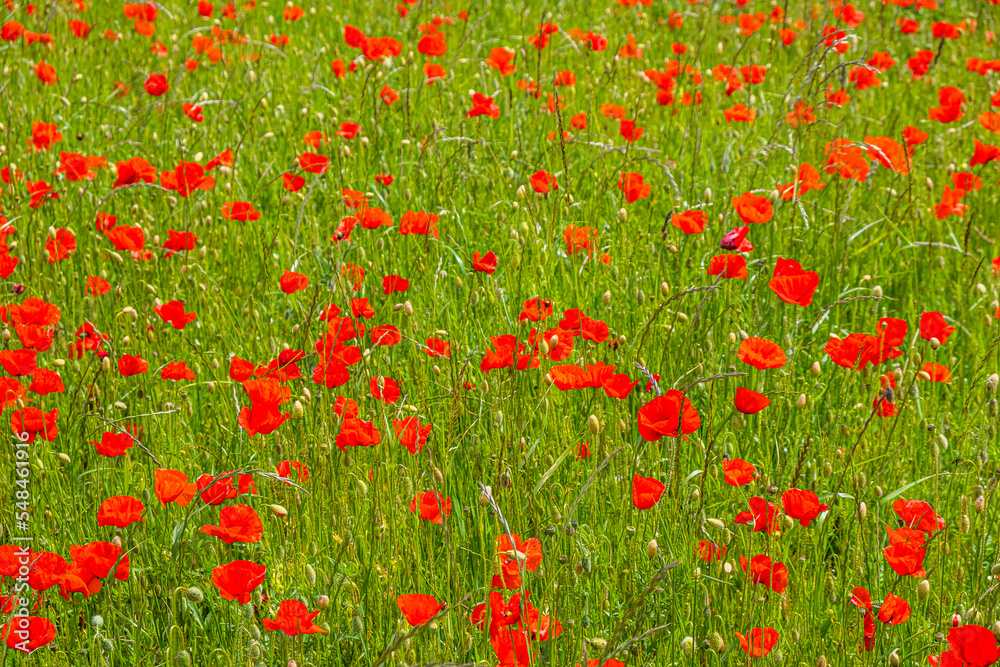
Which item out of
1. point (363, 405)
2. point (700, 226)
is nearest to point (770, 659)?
point (363, 405)

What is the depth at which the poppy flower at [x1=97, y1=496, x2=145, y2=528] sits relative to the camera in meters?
1.77

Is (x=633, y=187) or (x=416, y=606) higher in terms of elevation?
(x=633, y=187)

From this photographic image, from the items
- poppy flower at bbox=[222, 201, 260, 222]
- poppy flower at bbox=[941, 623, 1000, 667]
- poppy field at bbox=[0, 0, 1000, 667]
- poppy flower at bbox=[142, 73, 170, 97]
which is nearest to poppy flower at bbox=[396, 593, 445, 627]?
poppy field at bbox=[0, 0, 1000, 667]

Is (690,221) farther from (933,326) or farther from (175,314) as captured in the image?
(175,314)

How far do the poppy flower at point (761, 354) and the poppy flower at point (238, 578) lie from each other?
3.61ft

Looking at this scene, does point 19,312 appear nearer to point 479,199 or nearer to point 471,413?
point 471,413

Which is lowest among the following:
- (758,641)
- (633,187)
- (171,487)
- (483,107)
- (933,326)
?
(758,641)

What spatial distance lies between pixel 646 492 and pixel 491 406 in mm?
615

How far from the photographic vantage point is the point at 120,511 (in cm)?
178

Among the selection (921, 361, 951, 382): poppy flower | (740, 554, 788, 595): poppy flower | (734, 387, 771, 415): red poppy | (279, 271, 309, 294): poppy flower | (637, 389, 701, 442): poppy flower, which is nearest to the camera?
(740, 554, 788, 595): poppy flower

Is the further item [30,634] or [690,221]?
[690,221]

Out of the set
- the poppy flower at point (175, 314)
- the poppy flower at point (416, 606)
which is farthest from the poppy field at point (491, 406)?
the poppy flower at point (175, 314)

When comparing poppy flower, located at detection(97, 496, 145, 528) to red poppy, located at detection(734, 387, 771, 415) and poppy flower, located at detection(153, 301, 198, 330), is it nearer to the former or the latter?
poppy flower, located at detection(153, 301, 198, 330)

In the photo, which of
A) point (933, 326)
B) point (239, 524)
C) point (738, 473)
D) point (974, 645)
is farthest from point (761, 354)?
point (239, 524)
